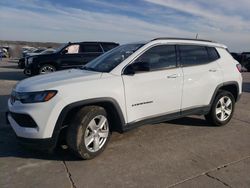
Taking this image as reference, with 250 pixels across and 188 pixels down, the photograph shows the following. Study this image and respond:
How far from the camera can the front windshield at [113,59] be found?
4.75m

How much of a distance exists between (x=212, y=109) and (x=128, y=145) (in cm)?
204

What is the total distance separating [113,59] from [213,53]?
7.05 feet

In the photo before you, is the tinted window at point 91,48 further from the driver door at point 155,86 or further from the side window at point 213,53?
the driver door at point 155,86

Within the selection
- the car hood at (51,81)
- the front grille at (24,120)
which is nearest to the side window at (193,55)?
the car hood at (51,81)

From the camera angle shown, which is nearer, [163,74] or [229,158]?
[229,158]

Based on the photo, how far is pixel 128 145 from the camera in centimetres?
487

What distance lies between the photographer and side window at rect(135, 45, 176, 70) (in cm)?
487

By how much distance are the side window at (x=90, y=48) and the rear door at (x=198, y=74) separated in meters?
7.91

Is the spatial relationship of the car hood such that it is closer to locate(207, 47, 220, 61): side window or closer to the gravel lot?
the gravel lot

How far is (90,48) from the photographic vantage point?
13164 mm

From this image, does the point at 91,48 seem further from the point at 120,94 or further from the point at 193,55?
the point at 120,94

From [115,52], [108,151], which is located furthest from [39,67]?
[108,151]

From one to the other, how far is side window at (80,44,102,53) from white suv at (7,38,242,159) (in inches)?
309

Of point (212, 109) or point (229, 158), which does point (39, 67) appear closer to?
point (212, 109)
